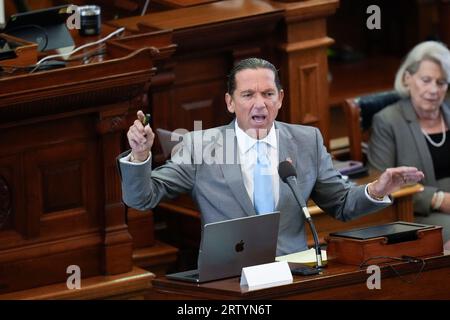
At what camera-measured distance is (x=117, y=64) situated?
4.99 metres

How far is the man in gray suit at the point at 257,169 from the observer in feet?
14.3

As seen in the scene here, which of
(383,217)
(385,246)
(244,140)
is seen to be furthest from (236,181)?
(383,217)

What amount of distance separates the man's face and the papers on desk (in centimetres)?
45

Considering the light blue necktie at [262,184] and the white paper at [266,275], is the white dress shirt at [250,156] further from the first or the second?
the white paper at [266,275]

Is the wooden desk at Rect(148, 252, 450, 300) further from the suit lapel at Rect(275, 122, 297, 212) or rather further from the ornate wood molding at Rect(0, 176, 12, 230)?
the ornate wood molding at Rect(0, 176, 12, 230)

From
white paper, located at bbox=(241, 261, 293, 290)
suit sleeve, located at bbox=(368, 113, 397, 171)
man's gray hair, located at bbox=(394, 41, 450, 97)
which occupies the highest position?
man's gray hair, located at bbox=(394, 41, 450, 97)

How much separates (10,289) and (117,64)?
3.21ft

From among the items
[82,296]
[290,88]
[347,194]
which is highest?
[290,88]

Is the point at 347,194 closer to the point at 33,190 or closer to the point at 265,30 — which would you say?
the point at 33,190

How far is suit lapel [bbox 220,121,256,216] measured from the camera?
173 inches

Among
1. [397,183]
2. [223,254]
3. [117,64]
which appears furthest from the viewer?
[117,64]

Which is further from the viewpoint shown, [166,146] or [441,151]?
[441,151]

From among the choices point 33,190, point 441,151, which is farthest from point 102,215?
point 441,151

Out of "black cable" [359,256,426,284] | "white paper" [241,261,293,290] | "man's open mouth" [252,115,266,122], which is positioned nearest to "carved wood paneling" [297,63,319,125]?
"man's open mouth" [252,115,266,122]
